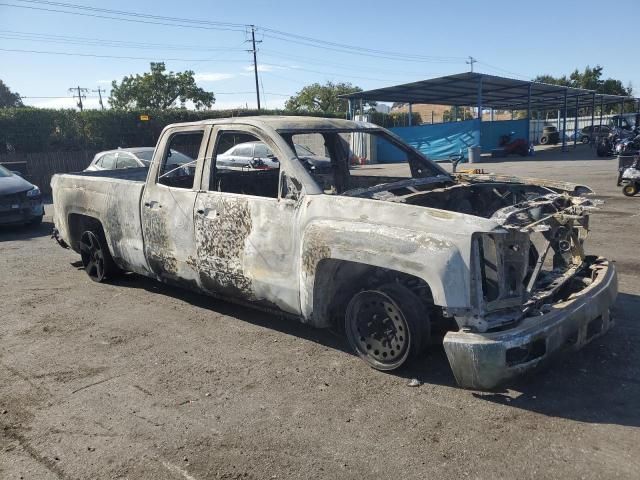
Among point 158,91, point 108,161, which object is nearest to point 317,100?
point 158,91

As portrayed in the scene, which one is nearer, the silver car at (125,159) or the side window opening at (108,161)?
the silver car at (125,159)

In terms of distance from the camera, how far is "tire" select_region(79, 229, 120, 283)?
21.2ft

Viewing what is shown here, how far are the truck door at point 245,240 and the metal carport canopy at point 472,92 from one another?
23.6m

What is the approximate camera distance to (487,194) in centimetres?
509

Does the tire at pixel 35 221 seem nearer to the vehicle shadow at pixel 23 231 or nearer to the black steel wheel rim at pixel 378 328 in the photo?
the vehicle shadow at pixel 23 231

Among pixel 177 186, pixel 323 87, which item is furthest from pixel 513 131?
pixel 323 87

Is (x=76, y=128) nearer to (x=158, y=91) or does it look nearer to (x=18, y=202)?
(x=18, y=202)

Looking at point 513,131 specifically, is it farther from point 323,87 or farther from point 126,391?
point 323,87

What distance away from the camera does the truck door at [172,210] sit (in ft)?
16.5

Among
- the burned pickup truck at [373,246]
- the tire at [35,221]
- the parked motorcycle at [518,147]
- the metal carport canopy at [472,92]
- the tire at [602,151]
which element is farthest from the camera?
the parked motorcycle at [518,147]

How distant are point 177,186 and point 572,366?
3.92 meters

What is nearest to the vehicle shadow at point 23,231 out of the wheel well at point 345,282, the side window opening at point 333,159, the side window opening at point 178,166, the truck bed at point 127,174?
the truck bed at point 127,174

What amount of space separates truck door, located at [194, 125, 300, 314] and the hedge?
2068cm

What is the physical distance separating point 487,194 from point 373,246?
6.36 feet
